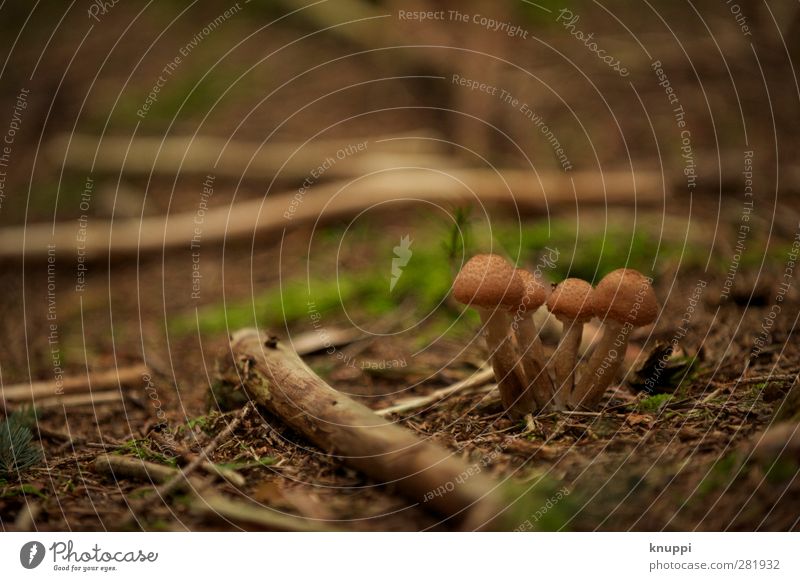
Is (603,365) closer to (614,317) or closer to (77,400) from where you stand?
(614,317)

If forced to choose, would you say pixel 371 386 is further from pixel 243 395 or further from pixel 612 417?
pixel 612 417

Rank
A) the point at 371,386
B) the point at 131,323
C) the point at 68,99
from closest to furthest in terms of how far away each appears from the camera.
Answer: the point at 371,386
the point at 131,323
the point at 68,99

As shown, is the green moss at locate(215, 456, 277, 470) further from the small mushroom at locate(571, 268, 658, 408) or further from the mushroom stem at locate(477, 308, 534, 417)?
the small mushroom at locate(571, 268, 658, 408)

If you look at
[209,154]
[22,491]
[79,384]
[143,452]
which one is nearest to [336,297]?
[79,384]

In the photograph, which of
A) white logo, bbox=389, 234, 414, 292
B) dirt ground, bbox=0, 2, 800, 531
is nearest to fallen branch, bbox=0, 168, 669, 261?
dirt ground, bbox=0, 2, 800, 531

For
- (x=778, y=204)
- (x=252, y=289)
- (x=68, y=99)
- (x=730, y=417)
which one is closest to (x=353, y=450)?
(x=730, y=417)

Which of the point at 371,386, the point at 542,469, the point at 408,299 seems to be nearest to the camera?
the point at 542,469
